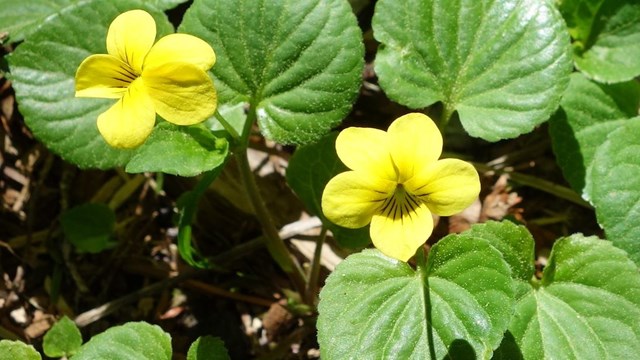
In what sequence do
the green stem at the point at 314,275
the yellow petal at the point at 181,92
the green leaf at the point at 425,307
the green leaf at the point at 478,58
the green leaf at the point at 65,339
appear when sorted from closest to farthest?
the yellow petal at the point at 181,92
the green leaf at the point at 425,307
the green leaf at the point at 478,58
the green leaf at the point at 65,339
the green stem at the point at 314,275

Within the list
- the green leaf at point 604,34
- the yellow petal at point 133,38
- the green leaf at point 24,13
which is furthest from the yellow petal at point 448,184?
the green leaf at point 24,13

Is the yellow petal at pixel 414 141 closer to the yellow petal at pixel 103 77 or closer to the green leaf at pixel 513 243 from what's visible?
the green leaf at pixel 513 243

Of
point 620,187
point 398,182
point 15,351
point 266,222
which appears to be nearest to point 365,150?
point 398,182

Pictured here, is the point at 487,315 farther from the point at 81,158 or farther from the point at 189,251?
the point at 81,158

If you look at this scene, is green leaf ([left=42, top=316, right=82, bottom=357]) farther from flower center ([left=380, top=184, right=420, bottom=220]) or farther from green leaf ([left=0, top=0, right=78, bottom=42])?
flower center ([left=380, top=184, right=420, bottom=220])

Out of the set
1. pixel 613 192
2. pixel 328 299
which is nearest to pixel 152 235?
pixel 328 299

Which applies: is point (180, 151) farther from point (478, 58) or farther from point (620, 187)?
point (620, 187)

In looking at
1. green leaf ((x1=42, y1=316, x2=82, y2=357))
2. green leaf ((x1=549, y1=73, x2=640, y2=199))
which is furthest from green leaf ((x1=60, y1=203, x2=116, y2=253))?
green leaf ((x1=549, y1=73, x2=640, y2=199))
